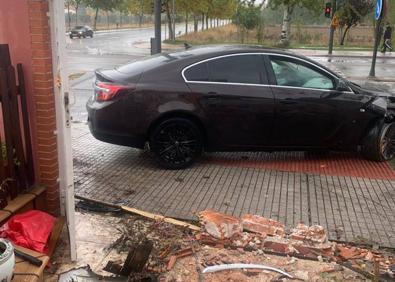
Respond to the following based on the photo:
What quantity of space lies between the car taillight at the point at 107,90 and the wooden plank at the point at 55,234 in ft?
6.88

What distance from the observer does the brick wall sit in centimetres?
392

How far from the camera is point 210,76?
20.3ft

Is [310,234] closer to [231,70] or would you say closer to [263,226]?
[263,226]

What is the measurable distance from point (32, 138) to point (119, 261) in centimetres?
141

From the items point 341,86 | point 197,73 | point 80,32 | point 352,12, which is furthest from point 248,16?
point 197,73

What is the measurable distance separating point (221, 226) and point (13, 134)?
6.61 feet

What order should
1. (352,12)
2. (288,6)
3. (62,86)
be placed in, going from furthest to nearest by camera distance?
(352,12) → (288,6) → (62,86)

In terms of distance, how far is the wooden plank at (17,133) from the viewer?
388cm

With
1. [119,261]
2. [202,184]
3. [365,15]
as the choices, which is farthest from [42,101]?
[365,15]

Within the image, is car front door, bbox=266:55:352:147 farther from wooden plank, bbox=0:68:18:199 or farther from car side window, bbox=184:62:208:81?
wooden plank, bbox=0:68:18:199

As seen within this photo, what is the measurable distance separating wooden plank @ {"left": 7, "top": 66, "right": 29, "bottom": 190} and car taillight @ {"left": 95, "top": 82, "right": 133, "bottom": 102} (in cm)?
193

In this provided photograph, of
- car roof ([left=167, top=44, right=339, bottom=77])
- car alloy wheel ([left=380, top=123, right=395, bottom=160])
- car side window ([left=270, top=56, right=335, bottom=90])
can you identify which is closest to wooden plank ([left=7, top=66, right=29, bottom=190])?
car roof ([left=167, top=44, right=339, bottom=77])

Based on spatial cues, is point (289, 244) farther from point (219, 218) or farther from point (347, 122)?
point (347, 122)

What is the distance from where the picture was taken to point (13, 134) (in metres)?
4.01
